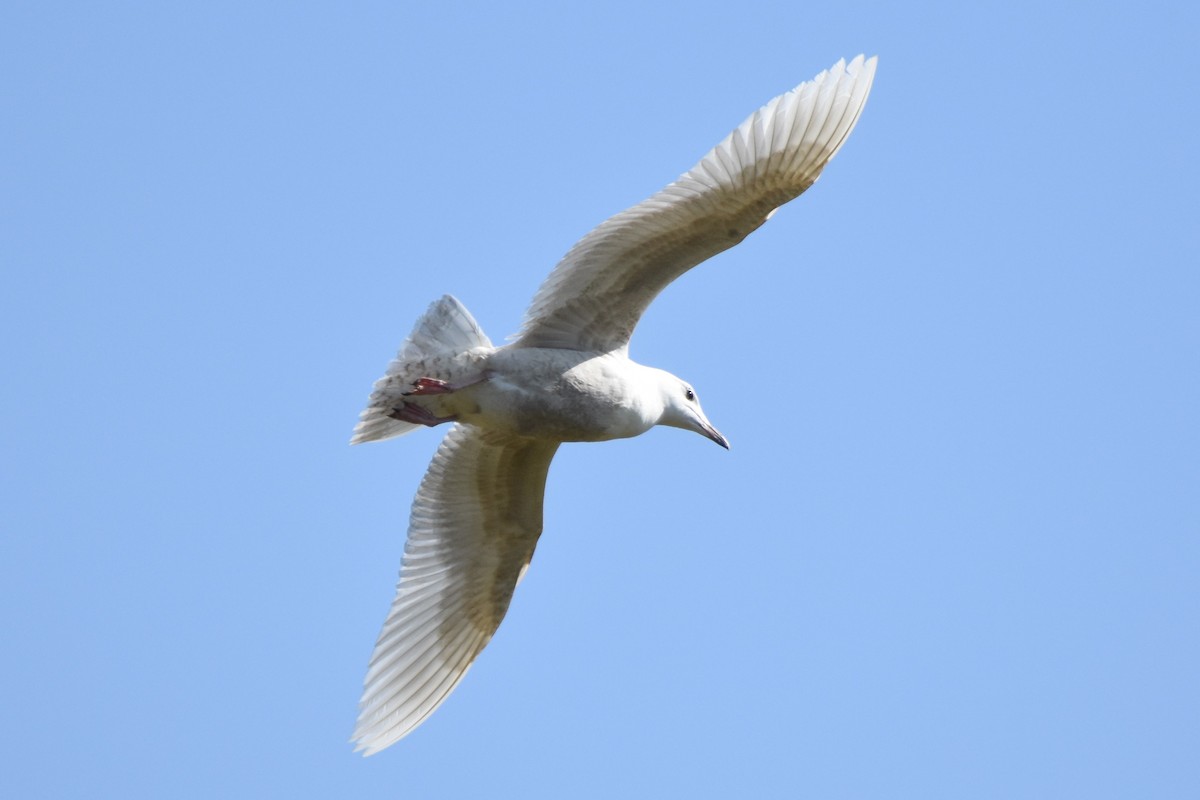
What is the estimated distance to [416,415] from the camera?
1002 centimetres

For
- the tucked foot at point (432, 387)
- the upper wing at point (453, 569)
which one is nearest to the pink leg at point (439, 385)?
the tucked foot at point (432, 387)

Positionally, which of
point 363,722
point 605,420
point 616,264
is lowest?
point 363,722

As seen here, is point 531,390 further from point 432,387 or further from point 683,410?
point 683,410

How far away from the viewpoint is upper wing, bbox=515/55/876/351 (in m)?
9.42

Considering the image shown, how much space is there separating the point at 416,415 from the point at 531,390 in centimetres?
74

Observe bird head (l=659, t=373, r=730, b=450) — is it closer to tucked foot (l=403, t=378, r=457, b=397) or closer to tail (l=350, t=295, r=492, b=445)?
tail (l=350, t=295, r=492, b=445)

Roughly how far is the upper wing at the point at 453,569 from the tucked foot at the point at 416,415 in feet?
1.80

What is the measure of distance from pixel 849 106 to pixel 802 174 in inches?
19.3

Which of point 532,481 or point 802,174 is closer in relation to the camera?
point 802,174

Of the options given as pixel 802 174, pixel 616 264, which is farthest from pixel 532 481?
pixel 802 174

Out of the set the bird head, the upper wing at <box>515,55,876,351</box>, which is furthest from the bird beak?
the upper wing at <box>515,55,876,351</box>

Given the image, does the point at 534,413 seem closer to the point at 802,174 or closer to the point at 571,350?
the point at 571,350

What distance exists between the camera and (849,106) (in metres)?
9.66

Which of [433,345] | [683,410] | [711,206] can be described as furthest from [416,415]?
[711,206]
